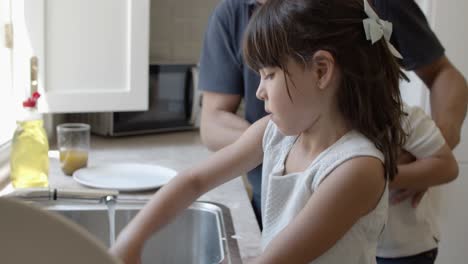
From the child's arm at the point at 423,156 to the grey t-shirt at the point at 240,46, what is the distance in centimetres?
26

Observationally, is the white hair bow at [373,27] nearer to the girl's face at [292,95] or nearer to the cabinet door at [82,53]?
the girl's face at [292,95]

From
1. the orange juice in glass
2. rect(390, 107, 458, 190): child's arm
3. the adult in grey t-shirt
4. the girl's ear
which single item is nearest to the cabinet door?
the orange juice in glass

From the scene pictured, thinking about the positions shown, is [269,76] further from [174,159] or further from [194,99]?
[194,99]

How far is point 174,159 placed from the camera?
6.57 ft

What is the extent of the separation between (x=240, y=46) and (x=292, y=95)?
668mm

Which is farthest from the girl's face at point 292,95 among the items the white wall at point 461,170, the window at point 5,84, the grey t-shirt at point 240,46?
the white wall at point 461,170

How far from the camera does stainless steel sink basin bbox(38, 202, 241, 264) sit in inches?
56.8

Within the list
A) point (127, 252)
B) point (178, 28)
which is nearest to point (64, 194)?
point (127, 252)

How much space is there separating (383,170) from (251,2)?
74 cm

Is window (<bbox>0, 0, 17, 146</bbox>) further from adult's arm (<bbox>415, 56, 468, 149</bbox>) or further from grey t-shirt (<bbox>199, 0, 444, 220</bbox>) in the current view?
adult's arm (<bbox>415, 56, 468, 149</bbox>)

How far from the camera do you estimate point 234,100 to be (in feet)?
5.65

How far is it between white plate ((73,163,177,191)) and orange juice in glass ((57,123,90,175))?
28mm

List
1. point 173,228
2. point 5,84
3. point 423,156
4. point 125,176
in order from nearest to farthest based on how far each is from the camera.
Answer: point 423,156 → point 173,228 → point 125,176 → point 5,84

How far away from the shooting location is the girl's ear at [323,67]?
0.93 m
